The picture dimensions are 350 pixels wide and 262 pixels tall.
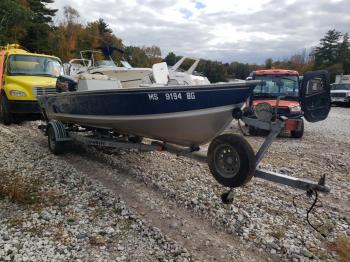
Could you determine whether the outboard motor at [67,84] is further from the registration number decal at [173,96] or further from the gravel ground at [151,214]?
the registration number decal at [173,96]

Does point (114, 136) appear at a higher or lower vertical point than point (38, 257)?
higher

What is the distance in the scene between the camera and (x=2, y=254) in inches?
139

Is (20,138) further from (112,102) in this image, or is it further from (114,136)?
(112,102)

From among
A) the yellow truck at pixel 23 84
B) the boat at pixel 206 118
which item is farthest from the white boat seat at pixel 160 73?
the boat at pixel 206 118

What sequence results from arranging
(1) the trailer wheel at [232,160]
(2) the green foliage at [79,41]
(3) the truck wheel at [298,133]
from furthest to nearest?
(2) the green foliage at [79,41] < (3) the truck wheel at [298,133] < (1) the trailer wheel at [232,160]

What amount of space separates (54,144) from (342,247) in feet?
18.1

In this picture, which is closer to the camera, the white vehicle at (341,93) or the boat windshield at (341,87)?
the white vehicle at (341,93)

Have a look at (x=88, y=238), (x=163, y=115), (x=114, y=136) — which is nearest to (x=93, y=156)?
(x=114, y=136)

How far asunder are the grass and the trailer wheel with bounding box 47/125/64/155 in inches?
206

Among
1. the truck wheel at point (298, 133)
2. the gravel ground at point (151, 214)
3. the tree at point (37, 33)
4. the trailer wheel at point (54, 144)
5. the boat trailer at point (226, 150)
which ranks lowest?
the truck wheel at point (298, 133)

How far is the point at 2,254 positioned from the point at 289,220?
3361 mm

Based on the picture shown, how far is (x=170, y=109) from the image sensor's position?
4828 millimetres

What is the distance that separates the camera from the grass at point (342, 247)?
3.78 metres

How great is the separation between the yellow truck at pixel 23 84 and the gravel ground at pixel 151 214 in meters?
3.11
